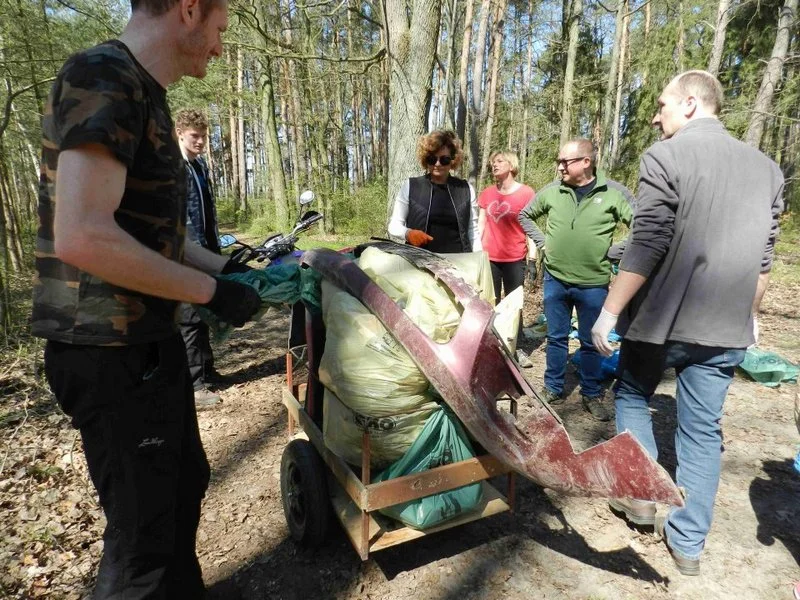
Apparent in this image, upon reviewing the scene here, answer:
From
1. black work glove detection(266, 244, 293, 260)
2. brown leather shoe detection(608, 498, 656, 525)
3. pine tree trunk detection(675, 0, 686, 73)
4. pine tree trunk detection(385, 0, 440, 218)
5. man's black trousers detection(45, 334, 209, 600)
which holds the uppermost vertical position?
A: pine tree trunk detection(675, 0, 686, 73)

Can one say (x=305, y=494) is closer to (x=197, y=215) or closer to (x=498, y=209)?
(x=197, y=215)

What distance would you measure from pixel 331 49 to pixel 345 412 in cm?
2138

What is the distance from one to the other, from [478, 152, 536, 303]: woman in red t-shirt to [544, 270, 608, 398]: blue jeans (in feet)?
3.19

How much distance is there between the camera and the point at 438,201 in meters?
3.83

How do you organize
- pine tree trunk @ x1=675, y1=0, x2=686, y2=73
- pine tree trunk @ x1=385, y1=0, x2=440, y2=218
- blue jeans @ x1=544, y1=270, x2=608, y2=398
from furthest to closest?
pine tree trunk @ x1=675, y1=0, x2=686, y2=73 → pine tree trunk @ x1=385, y1=0, x2=440, y2=218 → blue jeans @ x1=544, y1=270, x2=608, y2=398

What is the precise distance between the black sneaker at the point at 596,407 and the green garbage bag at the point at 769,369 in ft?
5.75

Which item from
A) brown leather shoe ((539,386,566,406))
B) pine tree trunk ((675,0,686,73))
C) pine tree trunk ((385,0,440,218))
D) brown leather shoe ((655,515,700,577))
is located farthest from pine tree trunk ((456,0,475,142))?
pine tree trunk ((675,0,686,73))

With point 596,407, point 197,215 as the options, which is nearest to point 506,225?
point 596,407

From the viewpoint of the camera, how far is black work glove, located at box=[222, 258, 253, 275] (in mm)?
1981

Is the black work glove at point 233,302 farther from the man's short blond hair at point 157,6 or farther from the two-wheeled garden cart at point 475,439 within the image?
the man's short blond hair at point 157,6

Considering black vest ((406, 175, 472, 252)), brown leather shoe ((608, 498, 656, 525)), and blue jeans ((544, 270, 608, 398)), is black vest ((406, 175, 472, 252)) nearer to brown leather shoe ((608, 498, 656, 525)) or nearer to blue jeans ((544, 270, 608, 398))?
blue jeans ((544, 270, 608, 398))

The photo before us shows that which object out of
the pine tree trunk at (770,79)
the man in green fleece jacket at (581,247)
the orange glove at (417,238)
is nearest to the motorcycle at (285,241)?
the orange glove at (417,238)

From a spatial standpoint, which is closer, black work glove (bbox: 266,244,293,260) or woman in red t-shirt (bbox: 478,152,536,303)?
black work glove (bbox: 266,244,293,260)

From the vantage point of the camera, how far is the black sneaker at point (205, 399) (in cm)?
413
